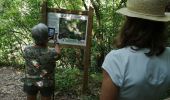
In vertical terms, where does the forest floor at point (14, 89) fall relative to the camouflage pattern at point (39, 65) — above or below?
below

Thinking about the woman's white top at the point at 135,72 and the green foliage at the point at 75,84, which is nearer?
the woman's white top at the point at 135,72

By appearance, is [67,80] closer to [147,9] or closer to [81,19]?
[81,19]

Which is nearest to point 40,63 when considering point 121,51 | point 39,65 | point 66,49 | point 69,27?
point 39,65

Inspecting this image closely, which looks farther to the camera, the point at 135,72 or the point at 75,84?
the point at 75,84

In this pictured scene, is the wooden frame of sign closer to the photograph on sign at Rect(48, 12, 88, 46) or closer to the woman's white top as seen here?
the photograph on sign at Rect(48, 12, 88, 46)

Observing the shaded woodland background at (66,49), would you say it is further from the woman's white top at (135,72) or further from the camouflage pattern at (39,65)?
the woman's white top at (135,72)

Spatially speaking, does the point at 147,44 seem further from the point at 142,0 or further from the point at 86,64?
the point at 86,64

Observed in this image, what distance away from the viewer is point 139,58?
211 centimetres

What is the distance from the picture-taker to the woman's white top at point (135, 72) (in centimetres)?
206

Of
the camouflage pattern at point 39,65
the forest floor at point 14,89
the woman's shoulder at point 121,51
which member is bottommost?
the forest floor at point 14,89

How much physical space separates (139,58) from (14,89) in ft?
17.9

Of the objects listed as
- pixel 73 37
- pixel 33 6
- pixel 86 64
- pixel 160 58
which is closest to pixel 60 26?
pixel 73 37

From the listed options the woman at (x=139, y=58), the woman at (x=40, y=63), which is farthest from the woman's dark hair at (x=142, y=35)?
the woman at (x=40, y=63)

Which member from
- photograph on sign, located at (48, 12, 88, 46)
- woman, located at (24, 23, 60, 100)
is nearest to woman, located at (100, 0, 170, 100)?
woman, located at (24, 23, 60, 100)
